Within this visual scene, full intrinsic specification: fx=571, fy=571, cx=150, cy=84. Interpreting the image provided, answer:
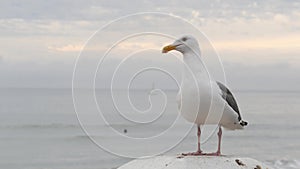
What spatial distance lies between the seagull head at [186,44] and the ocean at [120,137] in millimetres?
577

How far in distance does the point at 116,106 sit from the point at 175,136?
777 millimetres

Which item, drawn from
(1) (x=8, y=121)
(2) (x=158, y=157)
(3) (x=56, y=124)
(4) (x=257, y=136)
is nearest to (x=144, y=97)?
(2) (x=158, y=157)

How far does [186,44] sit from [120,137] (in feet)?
11.7

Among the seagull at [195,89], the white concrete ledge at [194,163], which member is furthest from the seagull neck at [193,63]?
the white concrete ledge at [194,163]

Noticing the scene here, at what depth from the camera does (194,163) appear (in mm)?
5895

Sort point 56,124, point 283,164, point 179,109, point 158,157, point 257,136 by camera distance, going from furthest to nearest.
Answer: point 56,124 → point 257,136 → point 283,164 → point 179,109 → point 158,157

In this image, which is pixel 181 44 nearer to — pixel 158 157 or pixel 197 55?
pixel 197 55

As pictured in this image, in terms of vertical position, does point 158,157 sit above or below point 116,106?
below

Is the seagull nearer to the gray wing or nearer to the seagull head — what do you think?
the seagull head

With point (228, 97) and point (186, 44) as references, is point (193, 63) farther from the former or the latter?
point (228, 97)

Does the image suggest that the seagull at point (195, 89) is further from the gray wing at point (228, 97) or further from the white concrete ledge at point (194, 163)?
the white concrete ledge at point (194, 163)

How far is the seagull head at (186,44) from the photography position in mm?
6414

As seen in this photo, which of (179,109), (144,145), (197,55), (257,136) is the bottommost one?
(257,136)

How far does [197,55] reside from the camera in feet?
21.3
